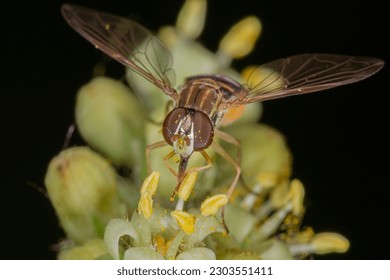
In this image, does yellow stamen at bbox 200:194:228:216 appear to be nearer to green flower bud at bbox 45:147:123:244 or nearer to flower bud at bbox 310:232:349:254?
green flower bud at bbox 45:147:123:244

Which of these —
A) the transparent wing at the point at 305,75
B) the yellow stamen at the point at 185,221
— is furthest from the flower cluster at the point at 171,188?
the transparent wing at the point at 305,75

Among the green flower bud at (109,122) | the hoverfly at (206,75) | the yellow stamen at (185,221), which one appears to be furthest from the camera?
the green flower bud at (109,122)

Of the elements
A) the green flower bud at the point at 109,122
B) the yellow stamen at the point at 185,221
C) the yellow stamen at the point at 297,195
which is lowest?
the yellow stamen at the point at 185,221

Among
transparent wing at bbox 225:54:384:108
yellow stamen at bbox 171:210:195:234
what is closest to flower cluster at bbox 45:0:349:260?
yellow stamen at bbox 171:210:195:234

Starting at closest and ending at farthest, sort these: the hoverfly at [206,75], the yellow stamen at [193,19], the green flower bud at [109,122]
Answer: the hoverfly at [206,75] < the green flower bud at [109,122] < the yellow stamen at [193,19]

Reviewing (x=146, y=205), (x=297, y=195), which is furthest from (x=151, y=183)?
(x=297, y=195)

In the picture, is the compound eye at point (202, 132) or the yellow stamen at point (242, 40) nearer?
the compound eye at point (202, 132)

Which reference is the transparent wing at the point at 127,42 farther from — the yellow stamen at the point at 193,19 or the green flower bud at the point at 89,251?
the green flower bud at the point at 89,251

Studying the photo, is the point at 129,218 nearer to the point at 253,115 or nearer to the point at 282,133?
the point at 253,115
